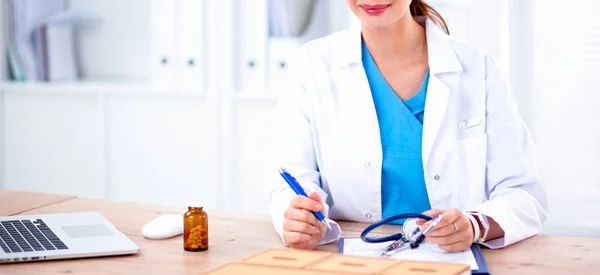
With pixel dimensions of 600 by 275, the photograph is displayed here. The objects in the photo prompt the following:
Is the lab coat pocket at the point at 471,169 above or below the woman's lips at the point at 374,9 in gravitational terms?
below

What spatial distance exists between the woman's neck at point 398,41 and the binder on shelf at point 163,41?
1.62 meters

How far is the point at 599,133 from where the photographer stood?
3.15 m

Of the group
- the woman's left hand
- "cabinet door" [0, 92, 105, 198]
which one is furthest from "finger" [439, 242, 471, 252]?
"cabinet door" [0, 92, 105, 198]

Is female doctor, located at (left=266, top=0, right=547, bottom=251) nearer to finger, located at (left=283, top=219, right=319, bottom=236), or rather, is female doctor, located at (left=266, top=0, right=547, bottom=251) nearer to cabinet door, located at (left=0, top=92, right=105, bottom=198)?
finger, located at (left=283, top=219, right=319, bottom=236)

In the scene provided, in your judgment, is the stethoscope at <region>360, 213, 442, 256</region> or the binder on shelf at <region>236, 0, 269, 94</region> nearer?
the stethoscope at <region>360, 213, 442, 256</region>

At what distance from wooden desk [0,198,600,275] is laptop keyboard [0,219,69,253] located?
0.06 meters

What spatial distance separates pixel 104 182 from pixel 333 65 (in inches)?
80.4

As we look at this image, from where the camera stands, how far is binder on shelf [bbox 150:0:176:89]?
3.47 metres

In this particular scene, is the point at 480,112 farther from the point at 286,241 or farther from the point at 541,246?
the point at 286,241

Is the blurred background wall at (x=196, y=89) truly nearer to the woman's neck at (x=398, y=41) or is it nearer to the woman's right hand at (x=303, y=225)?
the woman's neck at (x=398, y=41)

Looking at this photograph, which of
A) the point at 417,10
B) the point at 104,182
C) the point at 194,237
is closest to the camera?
the point at 194,237

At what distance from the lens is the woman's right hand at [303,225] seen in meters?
1.57

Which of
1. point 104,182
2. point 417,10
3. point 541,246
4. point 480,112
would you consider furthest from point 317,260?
point 104,182

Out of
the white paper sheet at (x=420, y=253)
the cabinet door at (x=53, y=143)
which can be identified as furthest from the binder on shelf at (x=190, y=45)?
the white paper sheet at (x=420, y=253)
